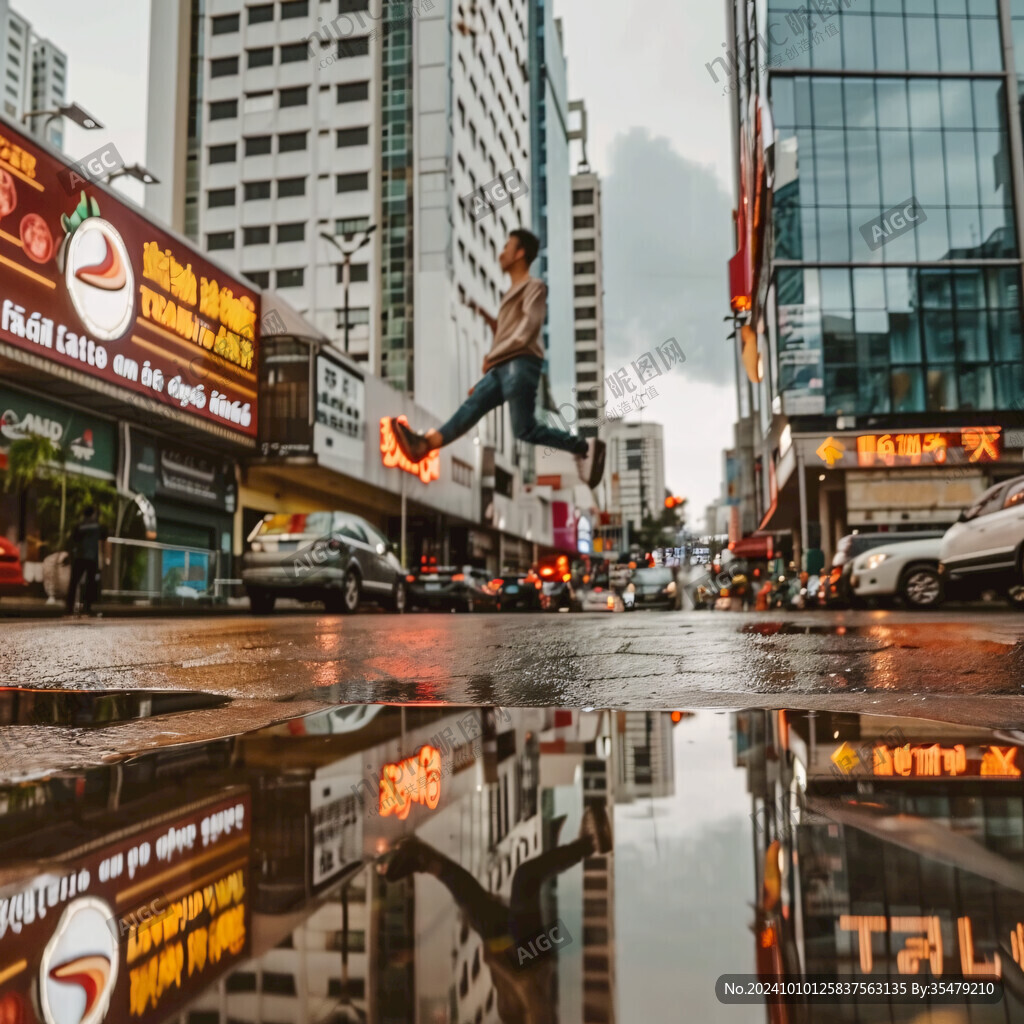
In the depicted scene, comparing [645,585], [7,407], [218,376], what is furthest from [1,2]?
[645,585]

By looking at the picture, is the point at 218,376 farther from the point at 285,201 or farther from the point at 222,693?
the point at 285,201

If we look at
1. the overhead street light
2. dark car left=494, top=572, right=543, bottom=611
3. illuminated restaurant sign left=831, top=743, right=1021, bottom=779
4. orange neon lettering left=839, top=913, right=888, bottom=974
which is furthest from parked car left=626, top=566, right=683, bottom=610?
orange neon lettering left=839, top=913, right=888, bottom=974

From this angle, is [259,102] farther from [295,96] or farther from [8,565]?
[8,565]

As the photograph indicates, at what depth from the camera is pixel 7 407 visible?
18203 mm

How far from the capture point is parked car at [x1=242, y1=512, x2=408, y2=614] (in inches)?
637

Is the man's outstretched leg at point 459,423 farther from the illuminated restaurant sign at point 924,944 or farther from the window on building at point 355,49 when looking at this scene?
the window on building at point 355,49

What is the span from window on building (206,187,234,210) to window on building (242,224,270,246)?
181cm

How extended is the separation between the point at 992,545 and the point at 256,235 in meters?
44.2

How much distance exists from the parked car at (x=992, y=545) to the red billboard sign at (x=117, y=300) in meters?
15.4

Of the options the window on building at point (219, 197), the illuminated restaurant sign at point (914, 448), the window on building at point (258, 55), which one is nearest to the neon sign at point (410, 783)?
the illuminated restaurant sign at point (914, 448)

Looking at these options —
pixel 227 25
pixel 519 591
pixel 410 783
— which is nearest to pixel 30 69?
pixel 227 25

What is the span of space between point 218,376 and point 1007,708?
2357 centimetres

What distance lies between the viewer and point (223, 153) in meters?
50.9

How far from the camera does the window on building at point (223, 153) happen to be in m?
50.8
